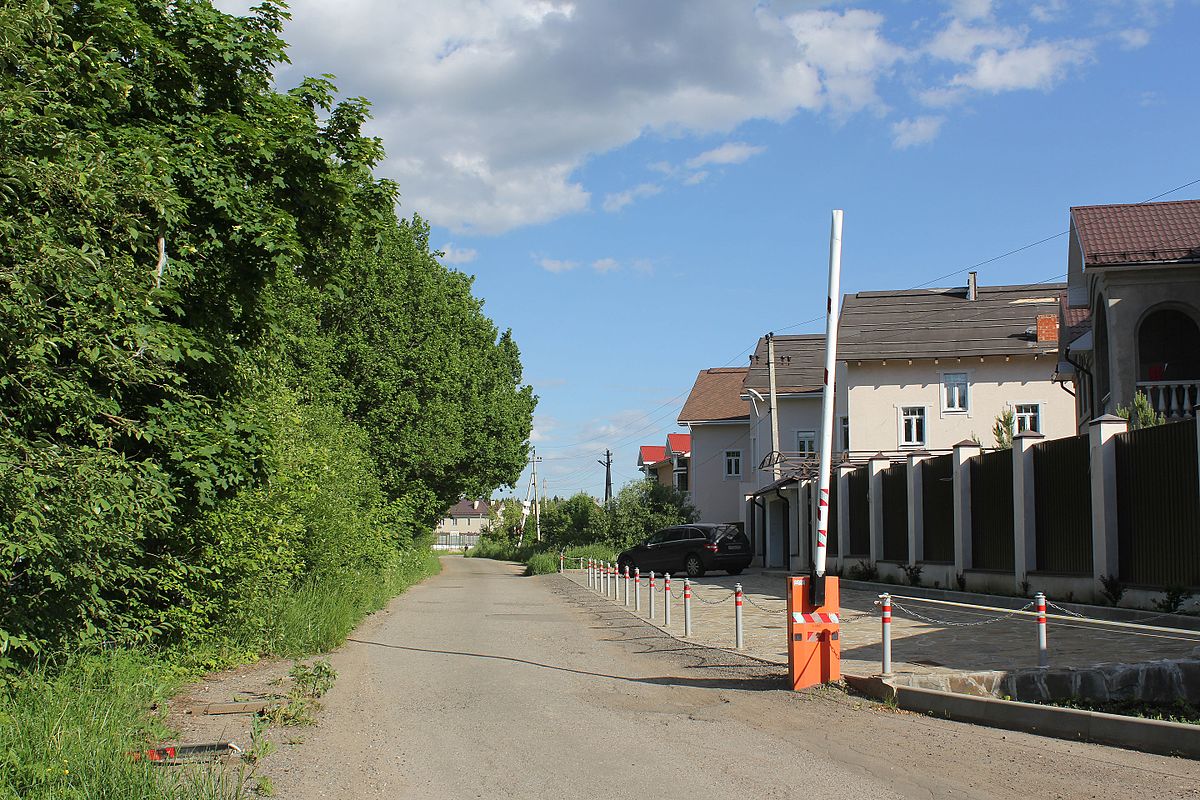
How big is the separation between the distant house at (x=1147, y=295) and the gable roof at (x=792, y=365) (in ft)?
81.2

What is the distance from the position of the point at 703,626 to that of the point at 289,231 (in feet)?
34.3

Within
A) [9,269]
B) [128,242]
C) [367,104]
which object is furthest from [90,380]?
[367,104]

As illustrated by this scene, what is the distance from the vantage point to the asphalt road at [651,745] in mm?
6758

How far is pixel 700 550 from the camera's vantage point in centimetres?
3522

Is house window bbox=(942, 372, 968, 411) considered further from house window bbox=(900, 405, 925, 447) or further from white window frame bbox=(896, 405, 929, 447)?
house window bbox=(900, 405, 925, 447)

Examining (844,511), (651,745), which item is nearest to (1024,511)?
(844,511)

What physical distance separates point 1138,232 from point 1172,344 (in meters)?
2.68

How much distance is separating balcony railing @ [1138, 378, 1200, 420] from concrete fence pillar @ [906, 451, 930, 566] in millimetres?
4645

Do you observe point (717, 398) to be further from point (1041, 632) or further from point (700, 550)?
point (1041, 632)

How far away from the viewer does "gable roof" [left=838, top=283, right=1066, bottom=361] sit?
40.9 m

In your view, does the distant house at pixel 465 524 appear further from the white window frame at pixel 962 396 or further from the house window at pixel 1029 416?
the house window at pixel 1029 416

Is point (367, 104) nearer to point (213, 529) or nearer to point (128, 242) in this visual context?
point (128, 242)

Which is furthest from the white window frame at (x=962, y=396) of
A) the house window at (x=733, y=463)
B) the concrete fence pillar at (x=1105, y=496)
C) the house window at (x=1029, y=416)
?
the concrete fence pillar at (x=1105, y=496)

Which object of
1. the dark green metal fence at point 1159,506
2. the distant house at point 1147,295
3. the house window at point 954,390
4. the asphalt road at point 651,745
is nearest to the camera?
the asphalt road at point 651,745
